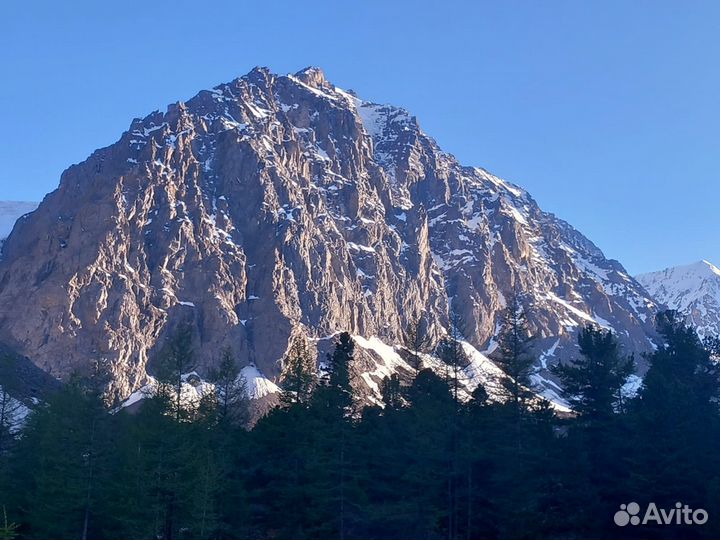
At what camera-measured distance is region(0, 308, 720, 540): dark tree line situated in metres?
37.1

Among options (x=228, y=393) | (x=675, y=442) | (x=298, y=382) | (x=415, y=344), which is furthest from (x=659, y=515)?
(x=228, y=393)

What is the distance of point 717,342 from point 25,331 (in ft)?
572

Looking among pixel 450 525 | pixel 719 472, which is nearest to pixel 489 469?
pixel 450 525

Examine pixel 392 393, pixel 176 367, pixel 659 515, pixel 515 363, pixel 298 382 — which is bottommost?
pixel 659 515

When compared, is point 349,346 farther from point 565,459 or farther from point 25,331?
point 25,331

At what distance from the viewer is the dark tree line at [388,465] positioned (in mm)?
37062

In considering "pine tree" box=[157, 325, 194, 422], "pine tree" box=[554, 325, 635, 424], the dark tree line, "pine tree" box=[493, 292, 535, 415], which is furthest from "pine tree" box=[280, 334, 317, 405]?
"pine tree" box=[554, 325, 635, 424]

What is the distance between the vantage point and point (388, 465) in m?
42.4

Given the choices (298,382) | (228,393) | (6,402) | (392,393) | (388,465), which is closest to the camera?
(388,465)

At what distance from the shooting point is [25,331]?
186 m

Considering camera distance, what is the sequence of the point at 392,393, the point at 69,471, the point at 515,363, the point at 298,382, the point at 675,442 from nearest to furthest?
the point at 675,442, the point at 69,471, the point at 515,363, the point at 298,382, the point at 392,393

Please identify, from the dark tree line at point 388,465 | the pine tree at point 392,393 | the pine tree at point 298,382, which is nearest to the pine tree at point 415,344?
the pine tree at point 392,393

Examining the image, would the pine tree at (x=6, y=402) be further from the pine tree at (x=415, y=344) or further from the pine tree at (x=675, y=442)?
the pine tree at (x=675, y=442)

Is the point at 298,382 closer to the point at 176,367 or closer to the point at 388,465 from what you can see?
the point at 176,367
